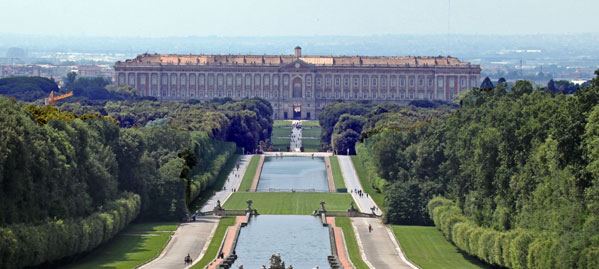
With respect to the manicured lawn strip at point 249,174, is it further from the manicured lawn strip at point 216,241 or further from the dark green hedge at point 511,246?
the dark green hedge at point 511,246

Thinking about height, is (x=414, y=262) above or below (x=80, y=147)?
below

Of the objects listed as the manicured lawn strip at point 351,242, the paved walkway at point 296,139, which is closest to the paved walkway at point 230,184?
the manicured lawn strip at point 351,242

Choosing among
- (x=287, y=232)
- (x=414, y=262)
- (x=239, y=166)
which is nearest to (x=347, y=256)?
(x=414, y=262)

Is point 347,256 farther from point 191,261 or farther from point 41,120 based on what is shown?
point 41,120

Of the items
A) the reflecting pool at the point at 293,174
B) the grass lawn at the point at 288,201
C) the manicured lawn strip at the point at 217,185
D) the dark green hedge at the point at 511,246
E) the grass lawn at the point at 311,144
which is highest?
the dark green hedge at the point at 511,246

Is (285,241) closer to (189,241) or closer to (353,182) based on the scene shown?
(189,241)

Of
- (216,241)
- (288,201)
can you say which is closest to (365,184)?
(288,201)
